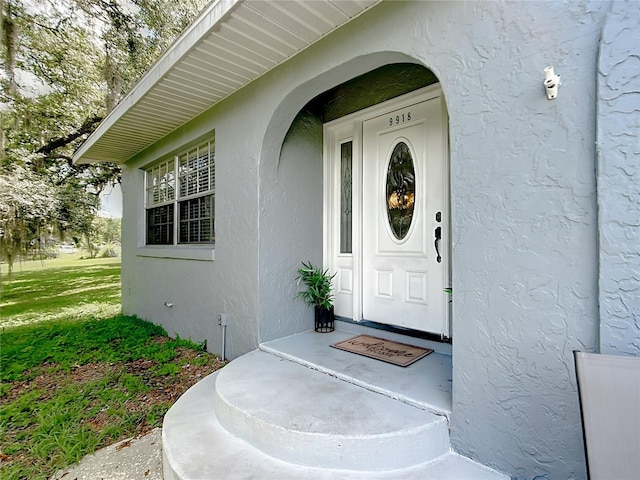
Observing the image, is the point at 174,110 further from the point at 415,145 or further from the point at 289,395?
the point at 289,395

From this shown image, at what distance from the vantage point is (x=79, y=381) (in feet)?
12.3

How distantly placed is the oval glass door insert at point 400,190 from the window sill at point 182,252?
7.36 feet

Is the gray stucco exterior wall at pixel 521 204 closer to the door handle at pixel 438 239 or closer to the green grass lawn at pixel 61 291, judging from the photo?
the door handle at pixel 438 239

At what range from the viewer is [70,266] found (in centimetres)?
1577

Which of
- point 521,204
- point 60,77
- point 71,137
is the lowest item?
point 521,204

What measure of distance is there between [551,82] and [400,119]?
1814 millimetres

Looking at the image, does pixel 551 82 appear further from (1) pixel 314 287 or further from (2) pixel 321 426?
(1) pixel 314 287

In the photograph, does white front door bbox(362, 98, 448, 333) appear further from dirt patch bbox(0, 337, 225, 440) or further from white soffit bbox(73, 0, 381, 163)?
dirt patch bbox(0, 337, 225, 440)

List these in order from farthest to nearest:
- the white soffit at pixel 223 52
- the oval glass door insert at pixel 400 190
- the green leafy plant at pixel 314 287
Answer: the green leafy plant at pixel 314 287, the oval glass door insert at pixel 400 190, the white soffit at pixel 223 52

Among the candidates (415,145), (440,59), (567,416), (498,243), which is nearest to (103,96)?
(415,145)

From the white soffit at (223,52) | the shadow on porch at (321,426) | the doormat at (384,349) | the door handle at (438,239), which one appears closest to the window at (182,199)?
the white soffit at (223,52)

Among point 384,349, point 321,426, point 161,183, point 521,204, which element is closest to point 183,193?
point 161,183

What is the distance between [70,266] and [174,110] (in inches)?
613

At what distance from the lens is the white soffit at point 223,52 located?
2379 millimetres
